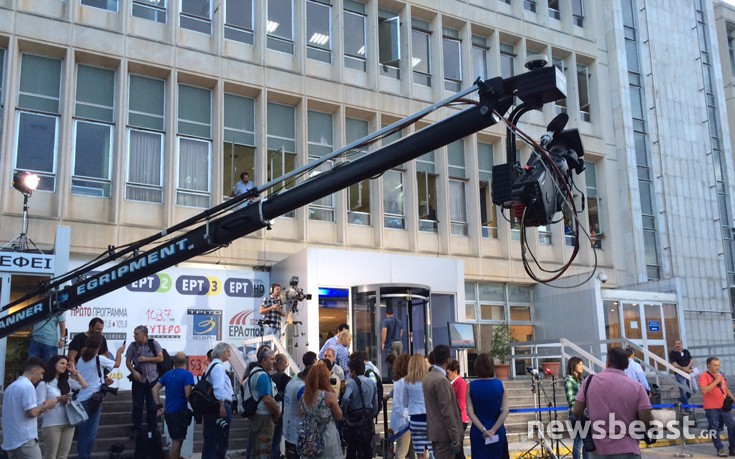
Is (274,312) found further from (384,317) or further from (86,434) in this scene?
(86,434)

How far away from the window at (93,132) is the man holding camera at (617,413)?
46.2 feet

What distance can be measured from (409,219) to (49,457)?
554 inches

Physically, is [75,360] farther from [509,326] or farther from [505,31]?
[505,31]

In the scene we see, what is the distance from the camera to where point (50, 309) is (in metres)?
8.52

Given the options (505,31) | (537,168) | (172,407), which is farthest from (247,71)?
(537,168)

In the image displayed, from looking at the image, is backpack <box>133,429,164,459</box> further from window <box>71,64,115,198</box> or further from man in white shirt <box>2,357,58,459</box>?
window <box>71,64,115,198</box>

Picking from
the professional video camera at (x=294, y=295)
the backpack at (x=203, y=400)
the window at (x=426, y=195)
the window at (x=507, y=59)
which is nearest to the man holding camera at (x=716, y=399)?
the professional video camera at (x=294, y=295)

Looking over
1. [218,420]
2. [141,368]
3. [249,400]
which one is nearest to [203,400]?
[218,420]

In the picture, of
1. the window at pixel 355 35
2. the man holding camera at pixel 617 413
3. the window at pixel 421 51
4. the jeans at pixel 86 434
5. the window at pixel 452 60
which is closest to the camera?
the man holding camera at pixel 617 413

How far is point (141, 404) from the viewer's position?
1106 cm

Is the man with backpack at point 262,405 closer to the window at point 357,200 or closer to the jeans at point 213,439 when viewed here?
the jeans at point 213,439

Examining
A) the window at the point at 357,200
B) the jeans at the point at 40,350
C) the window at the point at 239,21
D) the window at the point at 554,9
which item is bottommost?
the jeans at the point at 40,350

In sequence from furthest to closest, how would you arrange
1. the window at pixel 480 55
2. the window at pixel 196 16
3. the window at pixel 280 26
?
the window at pixel 480 55 < the window at pixel 280 26 < the window at pixel 196 16

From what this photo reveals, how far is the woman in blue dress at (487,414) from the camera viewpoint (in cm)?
751
